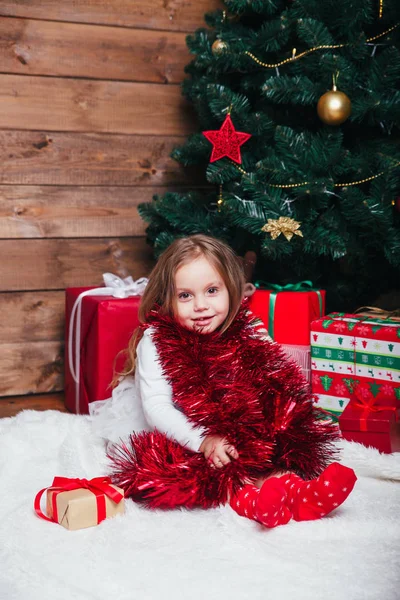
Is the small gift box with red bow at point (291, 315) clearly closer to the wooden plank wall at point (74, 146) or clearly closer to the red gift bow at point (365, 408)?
the red gift bow at point (365, 408)

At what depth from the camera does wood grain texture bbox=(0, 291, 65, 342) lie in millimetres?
2154

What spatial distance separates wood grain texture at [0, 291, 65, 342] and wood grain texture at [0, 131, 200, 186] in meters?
0.37

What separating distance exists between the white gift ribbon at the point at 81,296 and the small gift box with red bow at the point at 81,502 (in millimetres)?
743

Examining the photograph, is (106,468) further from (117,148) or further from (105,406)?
(117,148)

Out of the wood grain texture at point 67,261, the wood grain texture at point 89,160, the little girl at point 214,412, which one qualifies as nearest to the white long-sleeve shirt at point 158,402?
the little girl at point 214,412

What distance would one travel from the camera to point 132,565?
1.03 meters

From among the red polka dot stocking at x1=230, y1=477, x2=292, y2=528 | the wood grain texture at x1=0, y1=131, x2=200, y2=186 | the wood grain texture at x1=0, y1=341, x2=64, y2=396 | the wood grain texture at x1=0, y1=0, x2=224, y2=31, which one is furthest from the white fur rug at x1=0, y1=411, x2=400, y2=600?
the wood grain texture at x1=0, y1=0, x2=224, y2=31

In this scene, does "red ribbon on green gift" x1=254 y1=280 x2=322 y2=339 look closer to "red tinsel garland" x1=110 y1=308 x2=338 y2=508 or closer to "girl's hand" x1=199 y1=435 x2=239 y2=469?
"red tinsel garland" x1=110 y1=308 x2=338 y2=508

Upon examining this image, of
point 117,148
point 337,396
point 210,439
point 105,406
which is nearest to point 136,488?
point 210,439

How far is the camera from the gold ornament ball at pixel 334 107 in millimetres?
1733

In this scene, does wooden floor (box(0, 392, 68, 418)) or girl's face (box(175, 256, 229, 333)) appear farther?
wooden floor (box(0, 392, 68, 418))

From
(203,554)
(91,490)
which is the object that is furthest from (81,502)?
(203,554)

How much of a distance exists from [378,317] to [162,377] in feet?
2.15

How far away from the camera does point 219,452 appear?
126cm
